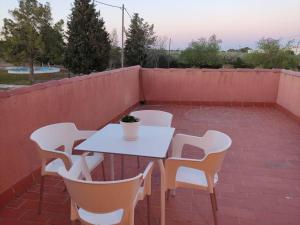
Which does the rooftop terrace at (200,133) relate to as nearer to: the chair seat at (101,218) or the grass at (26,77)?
the chair seat at (101,218)

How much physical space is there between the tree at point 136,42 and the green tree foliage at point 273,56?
35.1 feet

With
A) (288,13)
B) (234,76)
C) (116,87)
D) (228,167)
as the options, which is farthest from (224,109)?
(288,13)

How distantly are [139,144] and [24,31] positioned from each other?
21.5 metres

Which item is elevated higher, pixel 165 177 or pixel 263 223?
pixel 165 177

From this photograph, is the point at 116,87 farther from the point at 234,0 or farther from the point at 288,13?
the point at 288,13

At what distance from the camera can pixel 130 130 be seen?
2039mm

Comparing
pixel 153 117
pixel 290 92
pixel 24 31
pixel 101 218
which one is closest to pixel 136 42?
pixel 24 31

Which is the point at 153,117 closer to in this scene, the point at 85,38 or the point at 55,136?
the point at 55,136

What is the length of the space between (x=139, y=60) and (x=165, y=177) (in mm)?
23297

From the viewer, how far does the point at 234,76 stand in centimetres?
682

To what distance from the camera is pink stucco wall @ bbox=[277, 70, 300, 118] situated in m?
5.49

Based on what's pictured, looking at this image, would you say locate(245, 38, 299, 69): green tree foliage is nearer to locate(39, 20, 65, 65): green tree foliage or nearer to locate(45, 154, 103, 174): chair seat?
locate(39, 20, 65, 65): green tree foliage

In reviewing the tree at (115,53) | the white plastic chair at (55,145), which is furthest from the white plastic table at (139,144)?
the tree at (115,53)

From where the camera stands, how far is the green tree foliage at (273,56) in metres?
15.4
